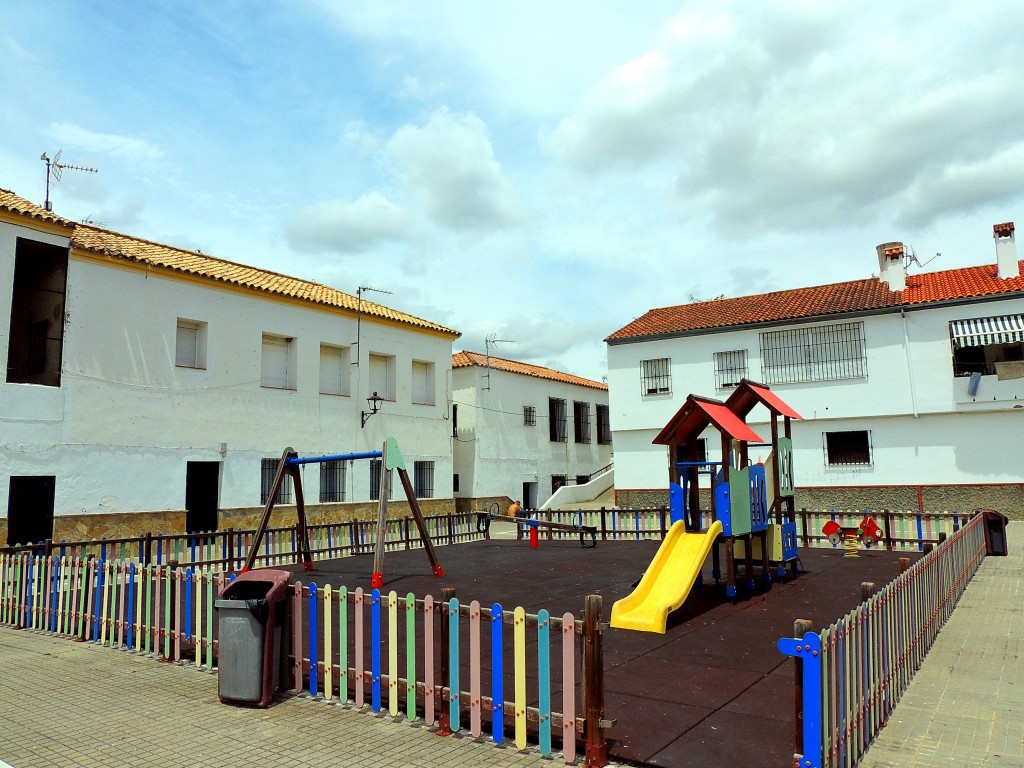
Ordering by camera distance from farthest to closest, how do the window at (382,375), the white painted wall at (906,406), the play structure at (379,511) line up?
the window at (382,375) < the white painted wall at (906,406) < the play structure at (379,511)

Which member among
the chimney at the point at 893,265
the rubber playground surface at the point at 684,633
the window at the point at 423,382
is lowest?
the rubber playground surface at the point at 684,633

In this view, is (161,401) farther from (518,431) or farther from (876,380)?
(876,380)

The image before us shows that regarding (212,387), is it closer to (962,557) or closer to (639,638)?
(639,638)

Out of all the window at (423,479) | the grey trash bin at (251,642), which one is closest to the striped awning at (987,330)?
the window at (423,479)

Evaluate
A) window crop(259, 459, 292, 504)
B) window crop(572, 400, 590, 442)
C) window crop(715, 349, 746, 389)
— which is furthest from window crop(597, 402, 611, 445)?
window crop(259, 459, 292, 504)

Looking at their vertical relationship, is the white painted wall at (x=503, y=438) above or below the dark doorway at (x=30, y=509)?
above

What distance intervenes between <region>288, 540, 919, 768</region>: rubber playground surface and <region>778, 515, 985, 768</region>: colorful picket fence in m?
0.50

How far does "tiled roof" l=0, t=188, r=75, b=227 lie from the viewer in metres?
15.4

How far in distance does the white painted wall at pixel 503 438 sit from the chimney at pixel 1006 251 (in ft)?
59.0

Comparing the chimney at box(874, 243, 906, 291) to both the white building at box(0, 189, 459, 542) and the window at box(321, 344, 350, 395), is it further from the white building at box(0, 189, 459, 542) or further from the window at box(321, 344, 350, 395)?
the window at box(321, 344, 350, 395)

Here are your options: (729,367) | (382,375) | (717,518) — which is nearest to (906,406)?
(729,367)

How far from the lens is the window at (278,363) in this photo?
70.2 ft

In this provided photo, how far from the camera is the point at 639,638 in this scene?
26.6ft

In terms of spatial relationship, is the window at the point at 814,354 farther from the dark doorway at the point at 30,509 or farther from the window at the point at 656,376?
the dark doorway at the point at 30,509
